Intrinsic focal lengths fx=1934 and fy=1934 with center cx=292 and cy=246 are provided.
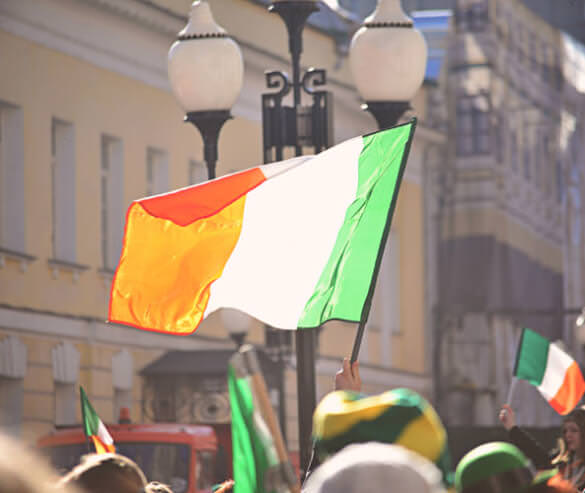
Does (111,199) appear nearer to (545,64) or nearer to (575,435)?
(575,435)

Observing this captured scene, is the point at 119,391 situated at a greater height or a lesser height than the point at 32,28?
lesser

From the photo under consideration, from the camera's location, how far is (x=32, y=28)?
24578mm

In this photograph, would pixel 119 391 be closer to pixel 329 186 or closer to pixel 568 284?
pixel 329 186

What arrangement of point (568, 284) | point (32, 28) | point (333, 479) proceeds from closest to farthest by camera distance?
point (333, 479)
point (32, 28)
point (568, 284)

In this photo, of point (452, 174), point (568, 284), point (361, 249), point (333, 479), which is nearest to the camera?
point (333, 479)

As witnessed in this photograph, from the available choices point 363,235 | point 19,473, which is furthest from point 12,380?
point 19,473

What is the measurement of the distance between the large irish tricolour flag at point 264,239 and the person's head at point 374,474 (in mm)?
4909

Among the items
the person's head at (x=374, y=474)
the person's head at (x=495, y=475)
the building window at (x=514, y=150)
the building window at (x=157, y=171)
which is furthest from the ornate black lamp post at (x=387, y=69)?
the building window at (x=514, y=150)

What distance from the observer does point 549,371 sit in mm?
15000

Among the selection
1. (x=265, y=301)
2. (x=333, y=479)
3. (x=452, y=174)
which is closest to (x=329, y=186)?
(x=265, y=301)

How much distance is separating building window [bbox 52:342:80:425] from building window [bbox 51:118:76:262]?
4.16ft

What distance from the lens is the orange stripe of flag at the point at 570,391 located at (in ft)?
47.7

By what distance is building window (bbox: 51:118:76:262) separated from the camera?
2573 cm

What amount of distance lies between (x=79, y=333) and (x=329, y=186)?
16777 mm
